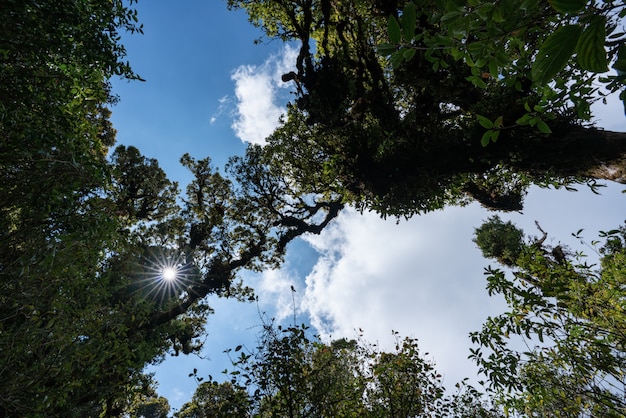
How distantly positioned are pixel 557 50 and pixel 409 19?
606mm

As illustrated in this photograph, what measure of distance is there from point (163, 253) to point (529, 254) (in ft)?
58.1

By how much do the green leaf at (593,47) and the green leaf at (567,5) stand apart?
6 cm

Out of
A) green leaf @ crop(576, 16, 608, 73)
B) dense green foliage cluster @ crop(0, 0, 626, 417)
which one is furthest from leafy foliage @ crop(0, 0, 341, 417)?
green leaf @ crop(576, 16, 608, 73)

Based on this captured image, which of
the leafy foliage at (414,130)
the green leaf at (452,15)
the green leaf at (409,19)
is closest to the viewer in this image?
the green leaf at (409,19)

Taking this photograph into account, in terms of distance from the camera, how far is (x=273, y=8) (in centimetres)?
1327

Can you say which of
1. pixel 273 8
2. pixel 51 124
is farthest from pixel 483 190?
pixel 51 124

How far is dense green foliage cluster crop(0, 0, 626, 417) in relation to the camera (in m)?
2.02

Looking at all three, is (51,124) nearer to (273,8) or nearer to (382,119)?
(382,119)

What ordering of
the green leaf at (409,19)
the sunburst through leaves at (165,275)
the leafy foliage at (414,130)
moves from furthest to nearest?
the sunburst through leaves at (165,275) → the leafy foliage at (414,130) → the green leaf at (409,19)

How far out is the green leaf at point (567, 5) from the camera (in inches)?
33.8

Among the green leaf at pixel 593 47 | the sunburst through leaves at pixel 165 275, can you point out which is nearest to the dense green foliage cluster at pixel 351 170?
the green leaf at pixel 593 47

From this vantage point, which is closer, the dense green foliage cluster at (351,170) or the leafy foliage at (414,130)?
the dense green foliage cluster at (351,170)

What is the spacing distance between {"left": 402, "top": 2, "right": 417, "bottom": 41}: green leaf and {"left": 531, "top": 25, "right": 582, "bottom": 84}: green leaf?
54 centimetres

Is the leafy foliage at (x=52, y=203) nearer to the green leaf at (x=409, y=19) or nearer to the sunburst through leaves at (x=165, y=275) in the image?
the green leaf at (x=409, y=19)
